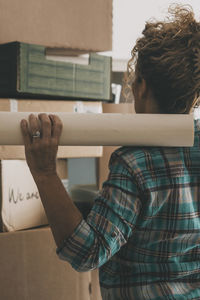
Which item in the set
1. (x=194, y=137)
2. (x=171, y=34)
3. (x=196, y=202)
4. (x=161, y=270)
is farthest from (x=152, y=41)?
(x=161, y=270)

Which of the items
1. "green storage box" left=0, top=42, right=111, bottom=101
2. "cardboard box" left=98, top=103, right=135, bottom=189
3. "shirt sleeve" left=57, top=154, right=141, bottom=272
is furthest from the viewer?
"cardboard box" left=98, top=103, right=135, bottom=189

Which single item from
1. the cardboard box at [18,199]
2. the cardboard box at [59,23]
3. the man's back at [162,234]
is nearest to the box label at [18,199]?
the cardboard box at [18,199]

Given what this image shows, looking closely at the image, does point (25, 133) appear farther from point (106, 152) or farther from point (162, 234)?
point (106, 152)

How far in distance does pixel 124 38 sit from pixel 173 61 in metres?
1.38

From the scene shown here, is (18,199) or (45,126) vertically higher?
(45,126)

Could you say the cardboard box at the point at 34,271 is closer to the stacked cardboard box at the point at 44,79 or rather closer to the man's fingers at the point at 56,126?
the stacked cardboard box at the point at 44,79

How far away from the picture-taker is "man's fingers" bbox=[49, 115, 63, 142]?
0.66 meters

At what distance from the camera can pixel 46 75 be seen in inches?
42.6

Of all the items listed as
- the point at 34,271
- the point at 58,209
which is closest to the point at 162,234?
the point at 58,209

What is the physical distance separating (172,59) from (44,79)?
518 millimetres

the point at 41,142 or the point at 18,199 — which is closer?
the point at 41,142

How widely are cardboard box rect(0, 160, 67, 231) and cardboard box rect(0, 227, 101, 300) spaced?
1.9 inches

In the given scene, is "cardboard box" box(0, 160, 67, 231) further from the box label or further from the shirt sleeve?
the shirt sleeve

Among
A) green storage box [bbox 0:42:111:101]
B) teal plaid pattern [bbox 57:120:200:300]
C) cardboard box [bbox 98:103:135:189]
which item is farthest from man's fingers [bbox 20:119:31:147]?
cardboard box [bbox 98:103:135:189]
